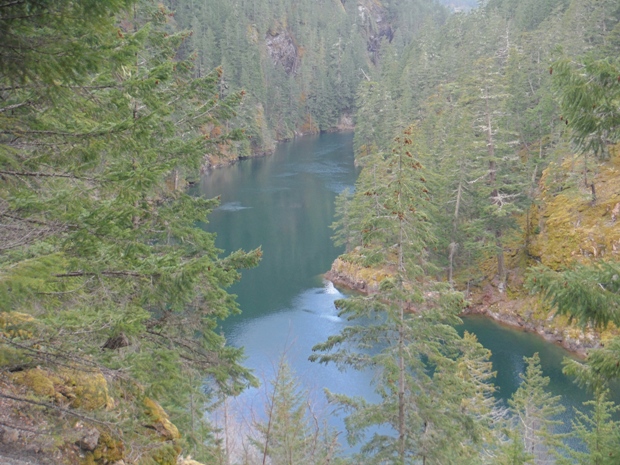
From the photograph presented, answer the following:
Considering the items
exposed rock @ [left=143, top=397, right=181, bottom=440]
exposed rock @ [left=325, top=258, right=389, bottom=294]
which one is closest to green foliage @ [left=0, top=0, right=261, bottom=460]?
exposed rock @ [left=143, top=397, right=181, bottom=440]

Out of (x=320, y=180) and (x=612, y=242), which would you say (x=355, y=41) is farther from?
(x=612, y=242)

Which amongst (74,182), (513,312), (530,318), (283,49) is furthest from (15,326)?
(283,49)

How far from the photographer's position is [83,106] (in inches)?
174

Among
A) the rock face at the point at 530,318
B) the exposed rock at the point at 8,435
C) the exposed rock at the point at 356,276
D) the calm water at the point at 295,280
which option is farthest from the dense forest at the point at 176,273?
the exposed rock at the point at 356,276

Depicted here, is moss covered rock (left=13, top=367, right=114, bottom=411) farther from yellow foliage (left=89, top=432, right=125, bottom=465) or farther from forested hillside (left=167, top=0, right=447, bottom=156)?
forested hillside (left=167, top=0, right=447, bottom=156)

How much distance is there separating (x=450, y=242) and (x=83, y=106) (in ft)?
81.7

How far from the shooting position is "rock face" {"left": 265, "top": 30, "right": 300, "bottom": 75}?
97875 mm

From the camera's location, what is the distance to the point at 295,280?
104ft

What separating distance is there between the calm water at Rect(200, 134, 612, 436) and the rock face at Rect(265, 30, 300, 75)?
140 feet

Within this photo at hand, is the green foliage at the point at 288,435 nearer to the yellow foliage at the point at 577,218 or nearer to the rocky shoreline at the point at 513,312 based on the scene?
the rocky shoreline at the point at 513,312

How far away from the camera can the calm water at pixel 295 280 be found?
20.4 m

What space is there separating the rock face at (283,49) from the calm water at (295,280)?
4280 centimetres

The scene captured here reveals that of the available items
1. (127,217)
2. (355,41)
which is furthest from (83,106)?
(355,41)

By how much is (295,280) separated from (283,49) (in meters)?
81.6
